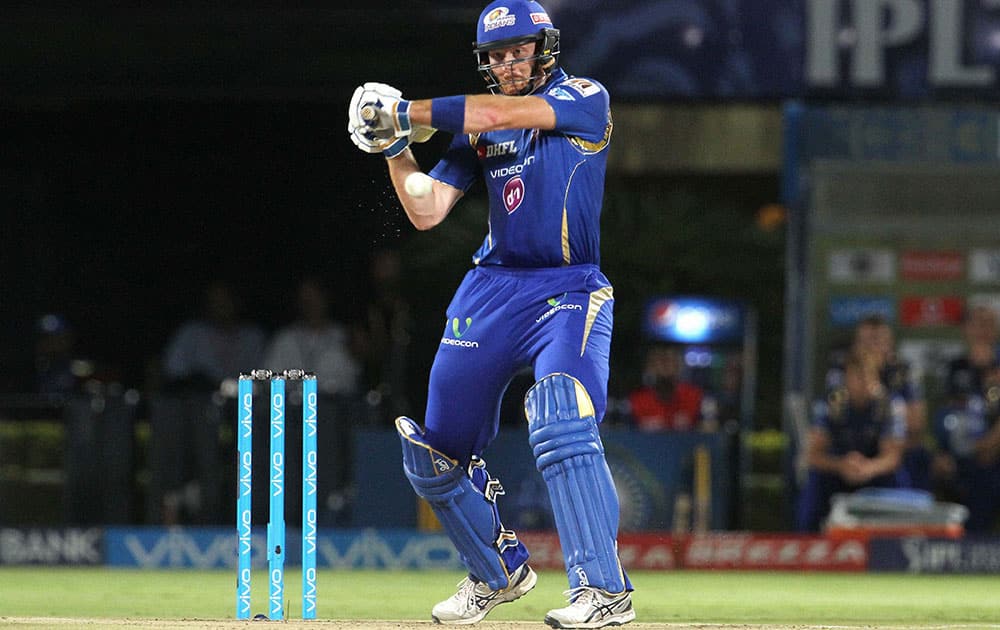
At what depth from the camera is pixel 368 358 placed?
31.9ft

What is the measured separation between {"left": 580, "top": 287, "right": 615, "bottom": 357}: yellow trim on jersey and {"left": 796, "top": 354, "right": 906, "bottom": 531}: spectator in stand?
168 inches

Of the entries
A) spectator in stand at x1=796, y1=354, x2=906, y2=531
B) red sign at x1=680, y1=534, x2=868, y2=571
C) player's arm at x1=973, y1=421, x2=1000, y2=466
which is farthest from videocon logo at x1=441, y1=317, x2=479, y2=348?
player's arm at x1=973, y1=421, x2=1000, y2=466

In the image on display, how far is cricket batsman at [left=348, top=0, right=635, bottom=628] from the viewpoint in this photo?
462 centimetres

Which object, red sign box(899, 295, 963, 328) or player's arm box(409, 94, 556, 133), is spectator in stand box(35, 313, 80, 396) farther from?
player's arm box(409, 94, 556, 133)

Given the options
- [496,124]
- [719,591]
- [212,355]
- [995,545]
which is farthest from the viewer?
[212,355]

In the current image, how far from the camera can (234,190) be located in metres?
13.1

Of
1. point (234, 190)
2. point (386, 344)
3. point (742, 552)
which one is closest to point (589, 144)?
point (742, 552)

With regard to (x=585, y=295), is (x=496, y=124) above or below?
above

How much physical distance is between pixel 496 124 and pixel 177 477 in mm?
4609

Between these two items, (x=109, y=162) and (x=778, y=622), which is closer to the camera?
(x=778, y=622)

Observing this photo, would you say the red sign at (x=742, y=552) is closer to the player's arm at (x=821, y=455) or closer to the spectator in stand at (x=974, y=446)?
the player's arm at (x=821, y=455)

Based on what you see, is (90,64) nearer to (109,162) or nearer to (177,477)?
(177,477)

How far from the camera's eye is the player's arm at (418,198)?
4.90 meters

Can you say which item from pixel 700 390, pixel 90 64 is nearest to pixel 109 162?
pixel 90 64
